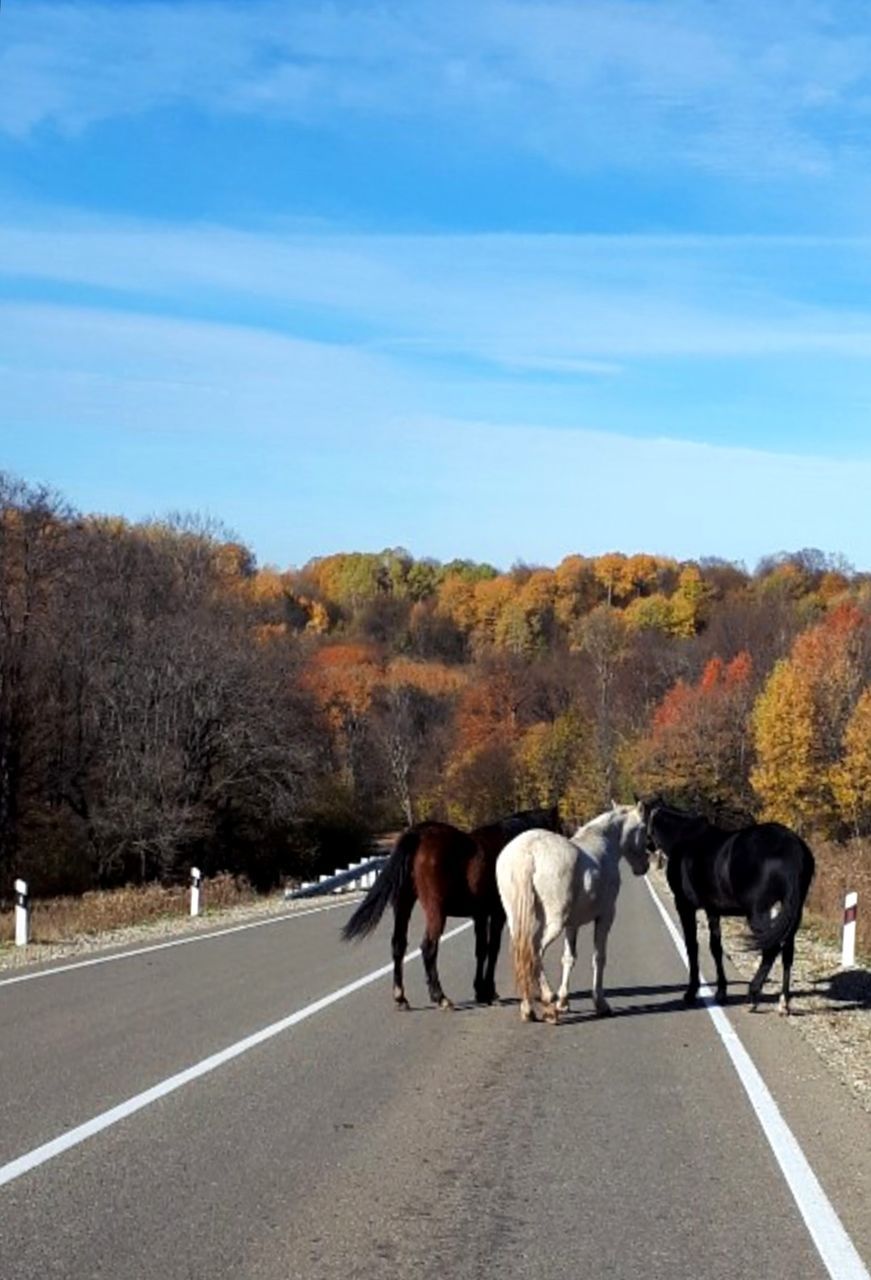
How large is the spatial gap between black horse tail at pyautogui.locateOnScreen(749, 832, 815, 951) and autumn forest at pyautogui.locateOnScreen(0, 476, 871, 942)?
2982 centimetres

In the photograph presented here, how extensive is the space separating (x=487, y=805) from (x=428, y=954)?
80578 millimetres

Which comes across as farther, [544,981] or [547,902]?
[544,981]

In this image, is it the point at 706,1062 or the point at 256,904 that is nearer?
the point at 706,1062

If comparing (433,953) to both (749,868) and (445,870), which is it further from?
(749,868)

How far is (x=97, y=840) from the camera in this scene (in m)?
48.8

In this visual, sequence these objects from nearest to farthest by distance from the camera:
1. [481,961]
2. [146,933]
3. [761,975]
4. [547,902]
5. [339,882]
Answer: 1. [547,902]
2. [761,975]
3. [481,961]
4. [146,933]
5. [339,882]

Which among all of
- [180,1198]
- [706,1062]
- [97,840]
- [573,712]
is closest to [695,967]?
[706,1062]

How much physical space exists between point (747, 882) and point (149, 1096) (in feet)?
21.5

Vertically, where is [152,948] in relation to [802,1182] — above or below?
below

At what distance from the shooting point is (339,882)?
43.7 metres

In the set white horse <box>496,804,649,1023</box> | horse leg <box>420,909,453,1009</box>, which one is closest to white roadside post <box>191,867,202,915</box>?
horse leg <box>420,909,453,1009</box>

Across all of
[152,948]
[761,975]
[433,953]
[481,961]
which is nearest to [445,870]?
[433,953]

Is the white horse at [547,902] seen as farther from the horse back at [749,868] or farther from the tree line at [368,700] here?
the tree line at [368,700]

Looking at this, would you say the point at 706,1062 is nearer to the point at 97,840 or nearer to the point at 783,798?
the point at 97,840
